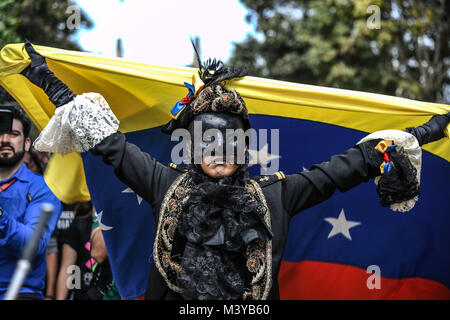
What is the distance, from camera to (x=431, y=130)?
2812mm

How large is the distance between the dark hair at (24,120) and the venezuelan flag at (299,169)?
482 millimetres

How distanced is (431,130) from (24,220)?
8.71 ft

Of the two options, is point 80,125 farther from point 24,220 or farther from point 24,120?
point 24,120

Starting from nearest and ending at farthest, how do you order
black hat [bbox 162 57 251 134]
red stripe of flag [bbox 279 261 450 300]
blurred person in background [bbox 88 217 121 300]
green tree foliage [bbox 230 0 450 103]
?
black hat [bbox 162 57 251 134] < red stripe of flag [bbox 279 261 450 300] < blurred person in background [bbox 88 217 121 300] < green tree foliage [bbox 230 0 450 103]

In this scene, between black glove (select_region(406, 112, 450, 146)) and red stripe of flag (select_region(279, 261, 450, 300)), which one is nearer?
black glove (select_region(406, 112, 450, 146))

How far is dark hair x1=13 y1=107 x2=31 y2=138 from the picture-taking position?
3.49m

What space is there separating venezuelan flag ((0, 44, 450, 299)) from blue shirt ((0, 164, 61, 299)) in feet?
0.93

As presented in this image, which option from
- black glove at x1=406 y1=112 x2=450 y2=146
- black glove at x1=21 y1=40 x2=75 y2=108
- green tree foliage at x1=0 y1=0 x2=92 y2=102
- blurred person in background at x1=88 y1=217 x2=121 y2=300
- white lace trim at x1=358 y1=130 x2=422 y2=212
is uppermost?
green tree foliage at x1=0 y1=0 x2=92 y2=102

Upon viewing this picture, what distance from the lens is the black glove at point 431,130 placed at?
9.02 ft

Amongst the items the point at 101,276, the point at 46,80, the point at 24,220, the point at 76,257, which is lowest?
the point at 101,276

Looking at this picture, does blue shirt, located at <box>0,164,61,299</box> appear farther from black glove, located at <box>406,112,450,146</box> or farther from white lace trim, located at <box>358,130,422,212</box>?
black glove, located at <box>406,112,450,146</box>

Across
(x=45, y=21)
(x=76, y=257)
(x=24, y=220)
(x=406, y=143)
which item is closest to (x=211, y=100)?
(x=406, y=143)

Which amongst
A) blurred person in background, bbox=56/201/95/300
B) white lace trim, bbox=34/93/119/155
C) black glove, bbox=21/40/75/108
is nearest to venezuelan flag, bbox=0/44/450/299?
black glove, bbox=21/40/75/108

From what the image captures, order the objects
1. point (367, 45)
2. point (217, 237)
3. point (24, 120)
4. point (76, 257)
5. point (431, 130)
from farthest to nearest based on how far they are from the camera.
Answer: point (367, 45) → point (76, 257) → point (24, 120) → point (431, 130) → point (217, 237)
